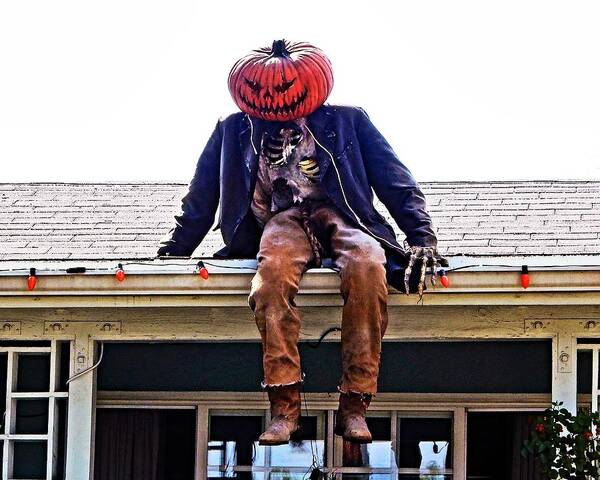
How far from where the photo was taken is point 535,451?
8.43 metres

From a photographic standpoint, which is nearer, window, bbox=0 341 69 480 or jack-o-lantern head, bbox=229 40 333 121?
jack-o-lantern head, bbox=229 40 333 121

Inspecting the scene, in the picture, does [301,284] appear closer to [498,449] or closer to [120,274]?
[120,274]

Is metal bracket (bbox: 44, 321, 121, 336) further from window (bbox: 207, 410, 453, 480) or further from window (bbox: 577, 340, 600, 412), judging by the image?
window (bbox: 577, 340, 600, 412)

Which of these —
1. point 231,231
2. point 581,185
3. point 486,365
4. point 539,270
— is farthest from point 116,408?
point 581,185

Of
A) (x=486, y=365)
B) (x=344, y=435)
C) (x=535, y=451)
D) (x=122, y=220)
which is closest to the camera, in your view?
(x=344, y=435)

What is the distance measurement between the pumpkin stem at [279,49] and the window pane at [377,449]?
221 cm

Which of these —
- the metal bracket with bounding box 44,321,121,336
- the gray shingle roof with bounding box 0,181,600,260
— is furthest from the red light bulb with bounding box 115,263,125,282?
the gray shingle roof with bounding box 0,181,600,260

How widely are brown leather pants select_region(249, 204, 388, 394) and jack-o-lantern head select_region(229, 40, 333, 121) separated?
0.86 m

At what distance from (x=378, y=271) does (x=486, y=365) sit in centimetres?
158

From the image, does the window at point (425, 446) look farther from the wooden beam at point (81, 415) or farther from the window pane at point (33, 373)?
the window pane at point (33, 373)

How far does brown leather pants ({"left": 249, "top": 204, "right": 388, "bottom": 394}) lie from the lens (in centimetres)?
777

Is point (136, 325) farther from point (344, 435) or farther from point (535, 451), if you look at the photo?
point (535, 451)

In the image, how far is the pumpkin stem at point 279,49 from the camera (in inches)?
336

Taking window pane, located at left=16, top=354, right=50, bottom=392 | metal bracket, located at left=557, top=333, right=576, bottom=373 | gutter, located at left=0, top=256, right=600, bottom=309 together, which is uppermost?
gutter, located at left=0, top=256, right=600, bottom=309
